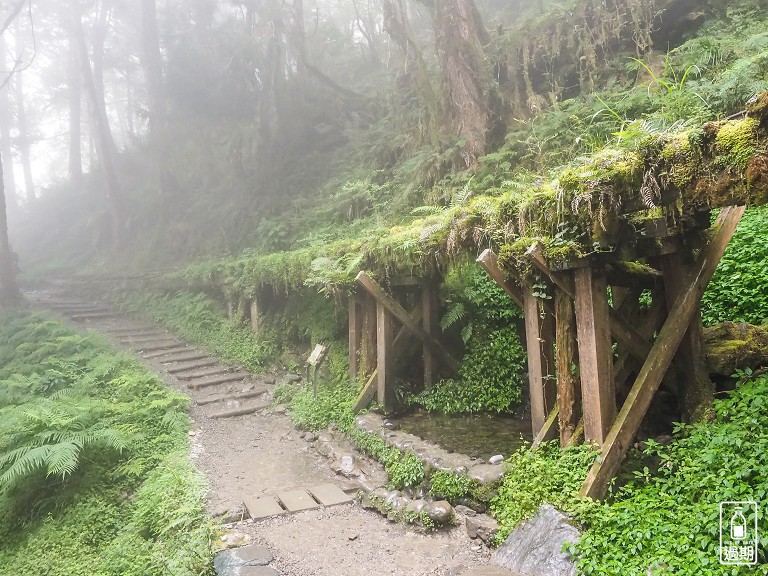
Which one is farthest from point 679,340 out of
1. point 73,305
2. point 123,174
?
point 123,174

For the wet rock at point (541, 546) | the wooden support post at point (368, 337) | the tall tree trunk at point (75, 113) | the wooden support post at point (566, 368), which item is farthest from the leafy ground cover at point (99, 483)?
the tall tree trunk at point (75, 113)

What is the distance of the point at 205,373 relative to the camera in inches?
451

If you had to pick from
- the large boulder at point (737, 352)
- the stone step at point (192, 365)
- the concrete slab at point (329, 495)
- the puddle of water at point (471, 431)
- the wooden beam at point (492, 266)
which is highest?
the wooden beam at point (492, 266)

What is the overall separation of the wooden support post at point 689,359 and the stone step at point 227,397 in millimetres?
8199

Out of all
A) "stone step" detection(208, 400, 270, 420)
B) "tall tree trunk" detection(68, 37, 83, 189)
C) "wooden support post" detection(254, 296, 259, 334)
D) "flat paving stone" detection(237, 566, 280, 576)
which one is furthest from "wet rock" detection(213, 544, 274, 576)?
"tall tree trunk" detection(68, 37, 83, 189)

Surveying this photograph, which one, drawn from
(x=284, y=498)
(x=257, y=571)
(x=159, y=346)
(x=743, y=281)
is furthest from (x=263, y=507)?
(x=159, y=346)

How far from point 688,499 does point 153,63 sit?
2558 centimetres

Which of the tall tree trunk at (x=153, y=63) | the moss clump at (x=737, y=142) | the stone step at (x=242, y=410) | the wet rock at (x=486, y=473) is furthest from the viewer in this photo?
the tall tree trunk at (x=153, y=63)

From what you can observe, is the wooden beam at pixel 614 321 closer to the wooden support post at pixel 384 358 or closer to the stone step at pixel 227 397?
the wooden support post at pixel 384 358

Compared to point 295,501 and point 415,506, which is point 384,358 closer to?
point 295,501

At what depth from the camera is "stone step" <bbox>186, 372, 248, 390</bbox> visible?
10898 millimetres

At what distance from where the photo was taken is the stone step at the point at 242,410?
377 inches

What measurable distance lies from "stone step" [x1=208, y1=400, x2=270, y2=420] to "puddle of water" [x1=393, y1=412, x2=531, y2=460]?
338 centimetres

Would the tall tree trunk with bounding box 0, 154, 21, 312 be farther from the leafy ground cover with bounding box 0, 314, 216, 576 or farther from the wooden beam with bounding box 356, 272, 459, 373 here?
the wooden beam with bounding box 356, 272, 459, 373
